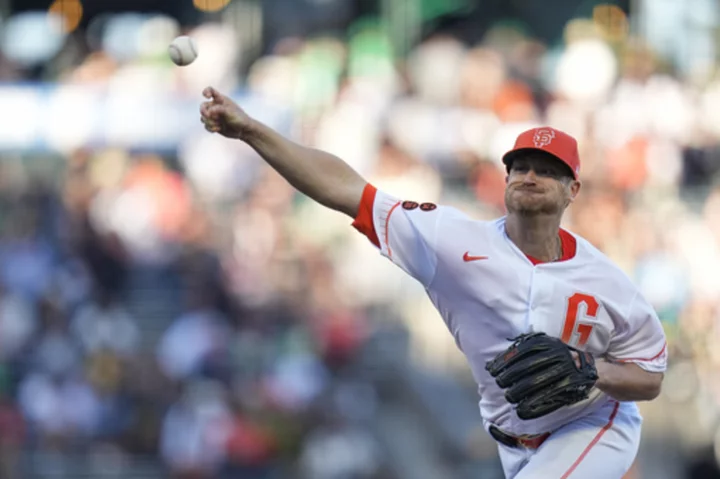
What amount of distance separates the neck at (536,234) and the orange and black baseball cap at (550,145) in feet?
0.81

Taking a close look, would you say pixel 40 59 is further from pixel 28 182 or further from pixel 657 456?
pixel 657 456

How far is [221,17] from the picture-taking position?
55.8 feet

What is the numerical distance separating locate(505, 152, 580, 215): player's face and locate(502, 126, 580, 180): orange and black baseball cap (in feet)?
0.11

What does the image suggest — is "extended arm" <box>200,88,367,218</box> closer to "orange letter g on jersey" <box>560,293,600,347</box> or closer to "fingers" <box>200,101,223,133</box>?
"fingers" <box>200,101,223,133</box>

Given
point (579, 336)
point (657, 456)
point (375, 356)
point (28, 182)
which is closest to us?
point (579, 336)

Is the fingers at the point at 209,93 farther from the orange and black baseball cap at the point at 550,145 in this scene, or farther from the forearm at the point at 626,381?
the forearm at the point at 626,381

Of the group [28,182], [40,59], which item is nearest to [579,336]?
[28,182]

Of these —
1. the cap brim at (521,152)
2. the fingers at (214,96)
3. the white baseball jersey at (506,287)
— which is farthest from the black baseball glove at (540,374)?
the fingers at (214,96)

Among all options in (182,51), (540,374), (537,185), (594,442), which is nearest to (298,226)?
(182,51)

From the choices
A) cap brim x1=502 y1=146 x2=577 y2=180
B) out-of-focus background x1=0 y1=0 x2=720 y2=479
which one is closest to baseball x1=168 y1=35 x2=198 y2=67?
cap brim x1=502 y1=146 x2=577 y2=180

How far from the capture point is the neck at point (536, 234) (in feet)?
18.1

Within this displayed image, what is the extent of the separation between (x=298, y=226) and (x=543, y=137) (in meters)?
8.90

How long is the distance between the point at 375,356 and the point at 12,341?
149 inches

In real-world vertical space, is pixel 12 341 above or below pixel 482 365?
below
